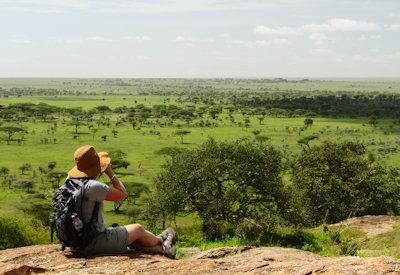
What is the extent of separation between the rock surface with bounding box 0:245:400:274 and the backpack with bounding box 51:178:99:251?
15.1 inches

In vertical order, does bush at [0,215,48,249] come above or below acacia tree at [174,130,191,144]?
above

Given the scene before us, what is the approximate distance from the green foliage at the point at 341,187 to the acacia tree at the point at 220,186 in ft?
20.9

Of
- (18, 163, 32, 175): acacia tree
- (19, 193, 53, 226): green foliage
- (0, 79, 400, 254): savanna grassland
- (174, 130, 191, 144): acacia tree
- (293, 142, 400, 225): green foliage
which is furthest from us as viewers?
(174, 130, 191, 144): acacia tree

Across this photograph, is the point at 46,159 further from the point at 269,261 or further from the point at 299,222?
the point at 269,261

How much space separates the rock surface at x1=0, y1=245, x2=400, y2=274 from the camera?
23.4 ft

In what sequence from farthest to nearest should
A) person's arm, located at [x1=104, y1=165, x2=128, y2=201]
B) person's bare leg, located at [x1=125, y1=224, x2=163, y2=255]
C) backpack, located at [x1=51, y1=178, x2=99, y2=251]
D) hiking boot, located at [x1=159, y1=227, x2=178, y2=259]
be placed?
hiking boot, located at [x1=159, y1=227, x2=178, y2=259] → person's bare leg, located at [x1=125, y1=224, x2=163, y2=255] → person's arm, located at [x1=104, y1=165, x2=128, y2=201] → backpack, located at [x1=51, y1=178, x2=99, y2=251]

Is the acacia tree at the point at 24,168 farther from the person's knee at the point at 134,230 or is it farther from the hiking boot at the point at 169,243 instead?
the person's knee at the point at 134,230

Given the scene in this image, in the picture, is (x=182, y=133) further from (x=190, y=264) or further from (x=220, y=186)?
(x=190, y=264)

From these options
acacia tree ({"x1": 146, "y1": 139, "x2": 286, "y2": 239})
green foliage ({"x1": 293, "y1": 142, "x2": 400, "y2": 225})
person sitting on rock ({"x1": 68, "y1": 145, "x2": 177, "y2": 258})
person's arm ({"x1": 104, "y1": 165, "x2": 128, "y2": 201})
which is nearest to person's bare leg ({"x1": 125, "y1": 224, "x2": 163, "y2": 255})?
person sitting on rock ({"x1": 68, "y1": 145, "x2": 177, "y2": 258})

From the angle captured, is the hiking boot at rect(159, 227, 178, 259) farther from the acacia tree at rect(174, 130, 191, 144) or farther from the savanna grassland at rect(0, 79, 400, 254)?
the acacia tree at rect(174, 130, 191, 144)

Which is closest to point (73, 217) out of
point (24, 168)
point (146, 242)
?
point (146, 242)

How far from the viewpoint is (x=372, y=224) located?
2316cm

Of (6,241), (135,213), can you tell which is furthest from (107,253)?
(135,213)

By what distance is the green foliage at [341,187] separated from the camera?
3538cm
